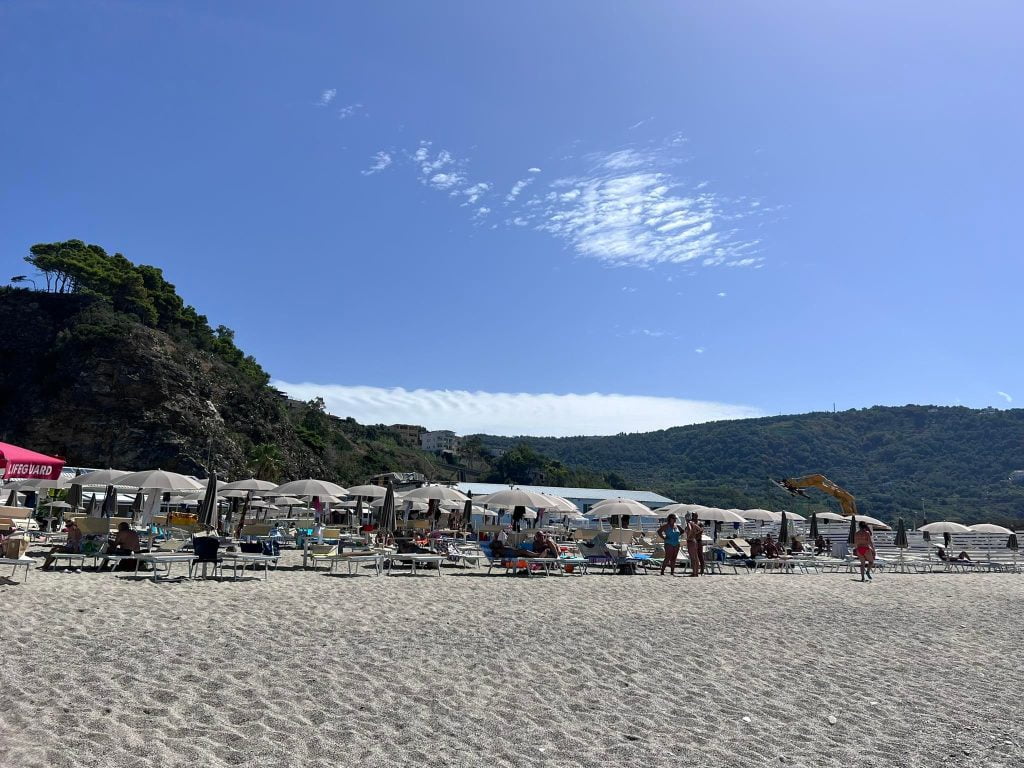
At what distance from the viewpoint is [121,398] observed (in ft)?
154

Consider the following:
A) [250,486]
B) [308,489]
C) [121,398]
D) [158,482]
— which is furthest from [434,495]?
[121,398]

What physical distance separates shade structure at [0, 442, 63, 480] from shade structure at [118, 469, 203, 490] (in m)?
4.58

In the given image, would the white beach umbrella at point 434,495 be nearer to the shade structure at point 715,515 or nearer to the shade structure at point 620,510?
the shade structure at point 620,510

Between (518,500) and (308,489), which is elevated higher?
(518,500)

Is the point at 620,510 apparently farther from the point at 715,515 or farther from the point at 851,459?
the point at 851,459

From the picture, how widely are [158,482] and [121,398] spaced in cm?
3653

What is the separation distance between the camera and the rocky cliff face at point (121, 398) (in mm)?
45156

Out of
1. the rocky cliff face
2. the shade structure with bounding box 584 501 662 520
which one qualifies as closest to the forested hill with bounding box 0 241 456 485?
the rocky cliff face

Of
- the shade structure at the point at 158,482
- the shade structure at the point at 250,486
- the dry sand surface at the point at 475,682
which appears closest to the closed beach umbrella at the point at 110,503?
the shade structure at the point at 250,486

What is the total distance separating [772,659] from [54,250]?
230 feet

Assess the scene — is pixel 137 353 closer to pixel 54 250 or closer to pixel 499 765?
pixel 54 250

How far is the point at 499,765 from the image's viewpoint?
4051mm

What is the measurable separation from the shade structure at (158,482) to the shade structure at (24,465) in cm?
458

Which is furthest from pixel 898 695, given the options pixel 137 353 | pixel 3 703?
pixel 137 353
